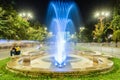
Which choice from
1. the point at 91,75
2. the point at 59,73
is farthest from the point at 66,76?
the point at 91,75

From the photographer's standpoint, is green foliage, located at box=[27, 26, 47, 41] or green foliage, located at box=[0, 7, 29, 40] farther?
green foliage, located at box=[27, 26, 47, 41]

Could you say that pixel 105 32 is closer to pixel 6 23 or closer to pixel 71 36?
pixel 6 23

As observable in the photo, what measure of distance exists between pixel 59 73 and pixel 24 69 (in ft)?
6.64

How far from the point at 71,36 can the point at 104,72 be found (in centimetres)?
12034

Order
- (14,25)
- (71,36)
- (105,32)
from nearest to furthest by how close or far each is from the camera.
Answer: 1. (14,25)
2. (105,32)
3. (71,36)

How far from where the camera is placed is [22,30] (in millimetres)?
48969

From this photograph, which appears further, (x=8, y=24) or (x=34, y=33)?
(x=34, y=33)

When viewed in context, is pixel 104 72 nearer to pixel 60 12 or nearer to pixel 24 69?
pixel 24 69

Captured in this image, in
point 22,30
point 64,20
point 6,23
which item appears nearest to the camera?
point 64,20

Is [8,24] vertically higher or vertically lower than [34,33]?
higher

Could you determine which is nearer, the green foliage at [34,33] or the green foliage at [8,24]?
the green foliage at [8,24]

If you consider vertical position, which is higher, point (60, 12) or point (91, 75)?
point (60, 12)

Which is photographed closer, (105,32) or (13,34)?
(13,34)

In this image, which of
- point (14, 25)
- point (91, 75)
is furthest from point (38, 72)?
point (14, 25)
